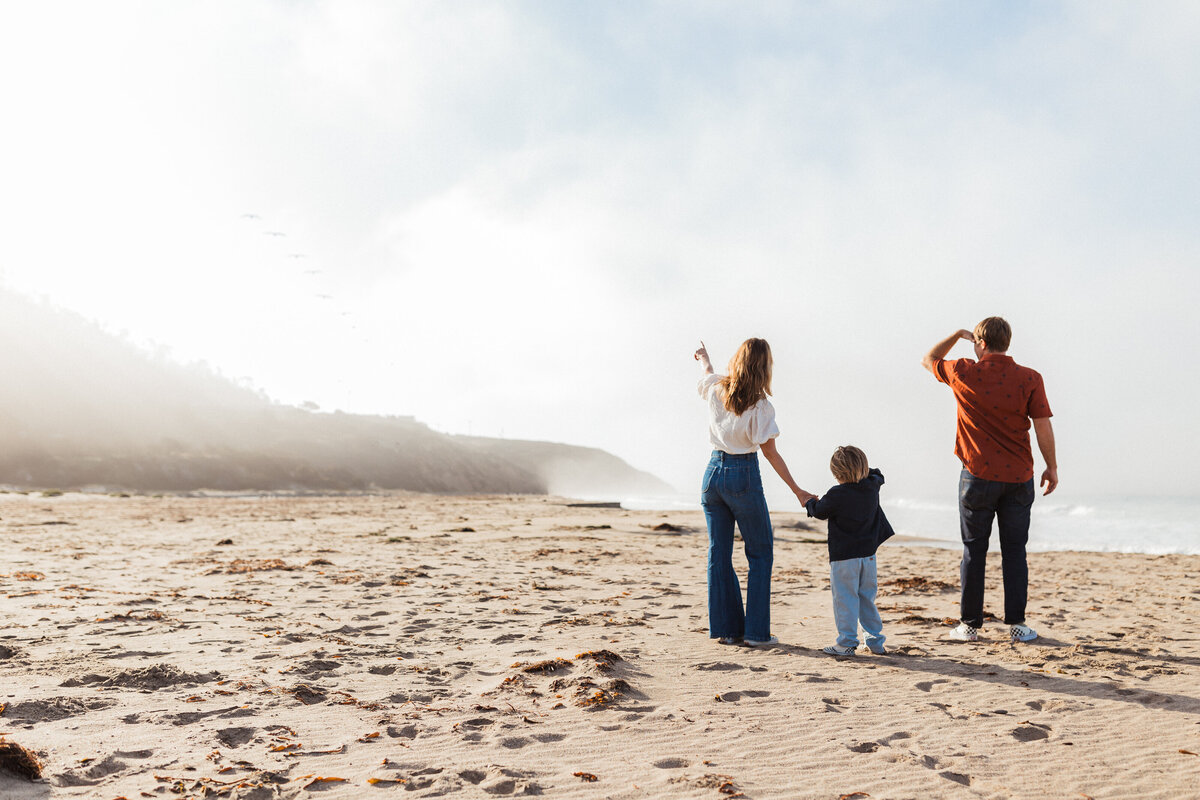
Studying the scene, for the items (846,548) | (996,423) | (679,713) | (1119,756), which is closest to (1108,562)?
(996,423)

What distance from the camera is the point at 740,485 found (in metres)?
5.47

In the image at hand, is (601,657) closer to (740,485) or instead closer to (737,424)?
(740,485)

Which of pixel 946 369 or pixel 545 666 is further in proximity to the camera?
pixel 946 369

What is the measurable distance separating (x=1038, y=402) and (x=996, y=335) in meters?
0.58

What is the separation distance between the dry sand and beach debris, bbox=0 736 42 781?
0.08 metres

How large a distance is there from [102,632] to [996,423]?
7.12 m

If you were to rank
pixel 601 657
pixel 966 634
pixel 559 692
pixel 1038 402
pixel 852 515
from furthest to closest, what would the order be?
pixel 966 634 < pixel 1038 402 < pixel 852 515 < pixel 601 657 < pixel 559 692

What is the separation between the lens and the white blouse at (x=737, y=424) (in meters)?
5.33

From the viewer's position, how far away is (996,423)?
5590mm

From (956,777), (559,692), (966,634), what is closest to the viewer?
(956,777)

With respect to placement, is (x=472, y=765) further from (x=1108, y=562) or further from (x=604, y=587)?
(x=1108, y=562)

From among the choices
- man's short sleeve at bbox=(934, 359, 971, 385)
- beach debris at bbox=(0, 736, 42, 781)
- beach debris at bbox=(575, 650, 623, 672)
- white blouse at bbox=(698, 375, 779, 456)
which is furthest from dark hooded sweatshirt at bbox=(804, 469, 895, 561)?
beach debris at bbox=(0, 736, 42, 781)

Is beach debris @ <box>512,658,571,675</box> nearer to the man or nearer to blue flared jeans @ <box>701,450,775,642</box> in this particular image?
blue flared jeans @ <box>701,450,775,642</box>

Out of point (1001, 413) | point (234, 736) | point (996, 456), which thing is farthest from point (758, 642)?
point (234, 736)
